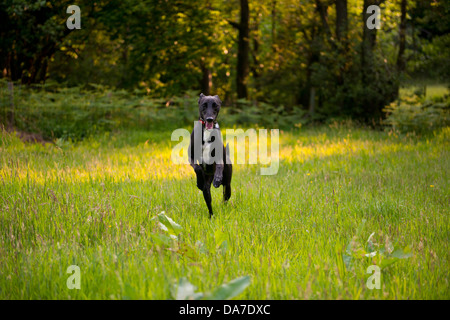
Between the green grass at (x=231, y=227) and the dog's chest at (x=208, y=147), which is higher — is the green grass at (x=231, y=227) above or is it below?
below

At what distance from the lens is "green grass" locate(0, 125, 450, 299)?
3105 mm

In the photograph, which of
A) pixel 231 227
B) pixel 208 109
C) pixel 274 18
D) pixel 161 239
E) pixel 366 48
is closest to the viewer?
pixel 161 239

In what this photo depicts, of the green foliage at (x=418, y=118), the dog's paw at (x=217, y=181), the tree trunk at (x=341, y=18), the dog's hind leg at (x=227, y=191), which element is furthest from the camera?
the tree trunk at (x=341, y=18)

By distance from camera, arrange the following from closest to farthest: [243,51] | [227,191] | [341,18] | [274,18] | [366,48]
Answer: [227,191]
[366,48]
[341,18]
[243,51]
[274,18]

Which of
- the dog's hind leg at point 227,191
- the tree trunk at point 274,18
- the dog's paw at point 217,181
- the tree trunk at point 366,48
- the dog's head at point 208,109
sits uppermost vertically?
the tree trunk at point 274,18

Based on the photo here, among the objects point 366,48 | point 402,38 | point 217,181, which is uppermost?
point 402,38

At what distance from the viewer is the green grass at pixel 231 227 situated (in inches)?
122

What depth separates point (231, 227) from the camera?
446 cm

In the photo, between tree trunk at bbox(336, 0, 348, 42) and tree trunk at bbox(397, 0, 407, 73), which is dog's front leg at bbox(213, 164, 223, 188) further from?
tree trunk at bbox(336, 0, 348, 42)

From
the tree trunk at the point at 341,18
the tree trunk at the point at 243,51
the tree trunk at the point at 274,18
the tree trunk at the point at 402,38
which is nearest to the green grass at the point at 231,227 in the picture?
the tree trunk at the point at 402,38

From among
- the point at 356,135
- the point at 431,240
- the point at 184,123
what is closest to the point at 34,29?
the point at 184,123

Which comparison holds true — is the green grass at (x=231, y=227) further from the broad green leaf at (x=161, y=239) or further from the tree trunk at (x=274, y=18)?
the tree trunk at (x=274, y=18)

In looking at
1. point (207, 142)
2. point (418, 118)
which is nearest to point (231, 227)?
point (207, 142)

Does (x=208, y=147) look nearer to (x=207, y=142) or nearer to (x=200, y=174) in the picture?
(x=207, y=142)
